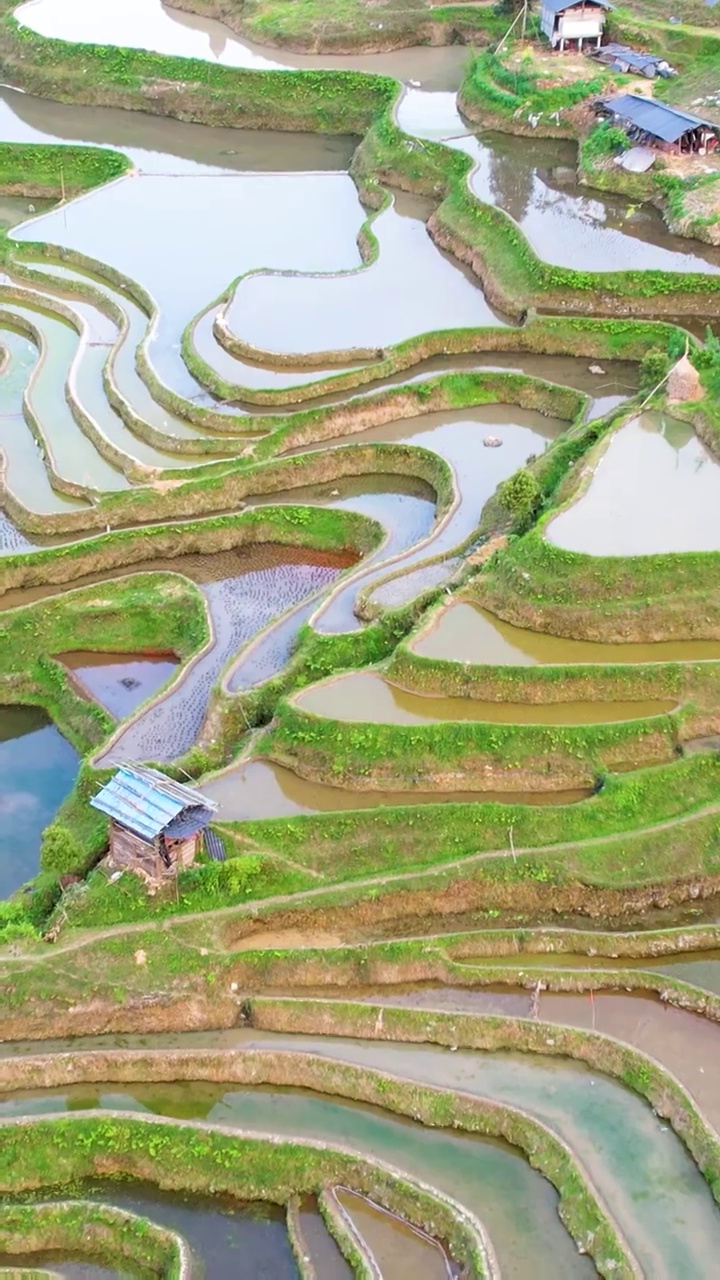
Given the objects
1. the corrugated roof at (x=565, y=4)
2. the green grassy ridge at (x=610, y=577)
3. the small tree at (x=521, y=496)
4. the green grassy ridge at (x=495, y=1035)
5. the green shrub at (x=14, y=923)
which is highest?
the corrugated roof at (x=565, y=4)

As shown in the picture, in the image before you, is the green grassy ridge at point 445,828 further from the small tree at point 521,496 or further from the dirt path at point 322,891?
the small tree at point 521,496

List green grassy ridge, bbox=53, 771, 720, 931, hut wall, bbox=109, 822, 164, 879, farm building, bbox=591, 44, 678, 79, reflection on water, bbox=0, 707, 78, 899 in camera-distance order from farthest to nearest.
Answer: farm building, bbox=591, 44, 678, 79 → reflection on water, bbox=0, 707, 78, 899 → green grassy ridge, bbox=53, 771, 720, 931 → hut wall, bbox=109, 822, 164, 879

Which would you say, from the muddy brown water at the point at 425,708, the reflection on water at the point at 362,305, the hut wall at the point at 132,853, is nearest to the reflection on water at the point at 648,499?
the muddy brown water at the point at 425,708

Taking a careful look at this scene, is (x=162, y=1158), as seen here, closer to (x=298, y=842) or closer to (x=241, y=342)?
(x=298, y=842)

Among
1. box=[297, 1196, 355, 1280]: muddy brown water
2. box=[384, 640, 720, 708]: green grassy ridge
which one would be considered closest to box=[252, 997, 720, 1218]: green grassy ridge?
box=[297, 1196, 355, 1280]: muddy brown water

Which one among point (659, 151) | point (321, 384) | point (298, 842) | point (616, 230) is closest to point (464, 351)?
point (321, 384)

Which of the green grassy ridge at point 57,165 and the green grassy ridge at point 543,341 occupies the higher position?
the green grassy ridge at point 57,165

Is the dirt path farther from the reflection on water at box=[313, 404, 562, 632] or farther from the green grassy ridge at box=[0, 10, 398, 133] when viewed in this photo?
the green grassy ridge at box=[0, 10, 398, 133]
